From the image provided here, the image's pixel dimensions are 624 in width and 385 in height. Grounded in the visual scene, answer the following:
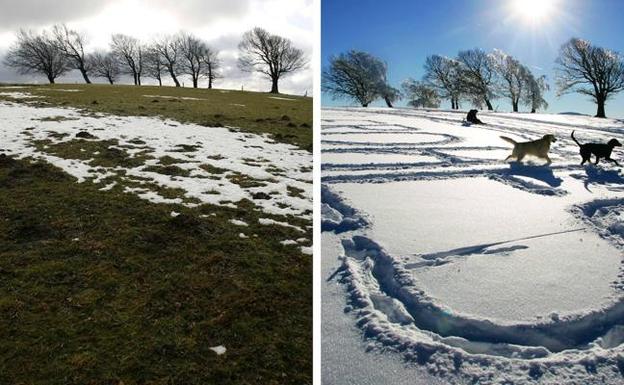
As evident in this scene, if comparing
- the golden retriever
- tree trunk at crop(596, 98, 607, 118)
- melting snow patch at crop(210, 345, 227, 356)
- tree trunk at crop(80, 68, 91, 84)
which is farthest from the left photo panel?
tree trunk at crop(80, 68, 91, 84)

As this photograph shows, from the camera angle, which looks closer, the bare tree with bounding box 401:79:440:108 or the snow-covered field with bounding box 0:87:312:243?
the snow-covered field with bounding box 0:87:312:243

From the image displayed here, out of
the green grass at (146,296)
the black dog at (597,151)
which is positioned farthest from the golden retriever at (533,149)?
the green grass at (146,296)

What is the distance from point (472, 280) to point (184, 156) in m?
8.28

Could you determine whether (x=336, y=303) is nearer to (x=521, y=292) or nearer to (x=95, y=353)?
(x=521, y=292)

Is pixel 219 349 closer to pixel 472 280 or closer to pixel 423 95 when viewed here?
pixel 472 280

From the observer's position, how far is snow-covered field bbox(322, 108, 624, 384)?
2.29 m

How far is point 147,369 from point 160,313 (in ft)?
2.47

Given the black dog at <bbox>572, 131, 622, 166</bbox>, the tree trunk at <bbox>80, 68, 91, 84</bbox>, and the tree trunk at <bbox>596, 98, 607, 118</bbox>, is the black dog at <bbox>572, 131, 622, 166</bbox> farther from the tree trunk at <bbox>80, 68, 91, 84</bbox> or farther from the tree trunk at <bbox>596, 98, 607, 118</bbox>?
the tree trunk at <bbox>80, 68, 91, 84</bbox>

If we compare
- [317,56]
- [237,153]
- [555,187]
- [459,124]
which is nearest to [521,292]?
[317,56]

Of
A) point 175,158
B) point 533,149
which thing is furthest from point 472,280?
point 175,158

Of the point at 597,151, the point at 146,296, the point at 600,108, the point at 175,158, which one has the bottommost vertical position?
the point at 146,296

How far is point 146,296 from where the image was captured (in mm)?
4422

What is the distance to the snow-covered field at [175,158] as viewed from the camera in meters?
7.70

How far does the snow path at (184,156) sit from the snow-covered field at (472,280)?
2122 mm
